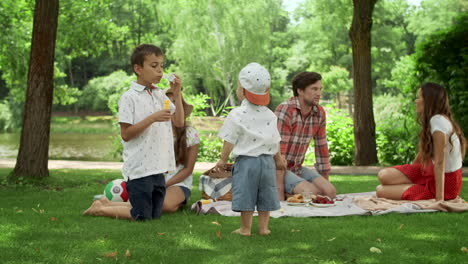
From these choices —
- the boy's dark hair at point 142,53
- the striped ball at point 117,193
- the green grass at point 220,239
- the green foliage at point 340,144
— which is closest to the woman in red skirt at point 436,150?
the green grass at point 220,239

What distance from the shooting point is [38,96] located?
819 centimetres

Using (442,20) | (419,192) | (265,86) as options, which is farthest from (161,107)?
(442,20)

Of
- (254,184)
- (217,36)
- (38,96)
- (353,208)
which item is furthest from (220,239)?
(217,36)

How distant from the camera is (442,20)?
5144 cm

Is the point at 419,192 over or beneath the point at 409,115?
beneath

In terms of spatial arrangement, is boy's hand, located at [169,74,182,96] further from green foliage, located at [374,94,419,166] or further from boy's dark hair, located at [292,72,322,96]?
green foliage, located at [374,94,419,166]

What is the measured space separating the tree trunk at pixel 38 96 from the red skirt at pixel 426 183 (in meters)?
4.83

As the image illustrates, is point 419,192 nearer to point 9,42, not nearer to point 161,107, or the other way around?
point 161,107

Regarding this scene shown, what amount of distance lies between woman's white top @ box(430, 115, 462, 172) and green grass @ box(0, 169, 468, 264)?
661 mm

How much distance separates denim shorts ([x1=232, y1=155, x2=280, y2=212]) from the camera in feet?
14.4

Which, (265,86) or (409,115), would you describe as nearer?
(265,86)

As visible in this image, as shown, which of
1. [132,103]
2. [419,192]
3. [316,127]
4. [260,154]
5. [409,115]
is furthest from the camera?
[409,115]

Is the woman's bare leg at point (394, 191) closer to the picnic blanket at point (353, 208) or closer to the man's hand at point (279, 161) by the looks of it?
the picnic blanket at point (353, 208)

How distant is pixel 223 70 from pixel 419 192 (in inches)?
1514
